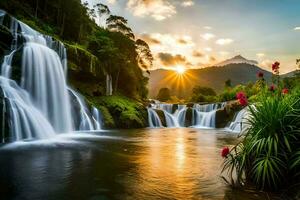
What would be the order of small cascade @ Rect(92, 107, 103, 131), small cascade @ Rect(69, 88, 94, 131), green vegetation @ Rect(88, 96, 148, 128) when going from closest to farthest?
small cascade @ Rect(69, 88, 94, 131) → small cascade @ Rect(92, 107, 103, 131) → green vegetation @ Rect(88, 96, 148, 128)

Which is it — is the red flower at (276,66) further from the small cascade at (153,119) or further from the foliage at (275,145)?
the small cascade at (153,119)

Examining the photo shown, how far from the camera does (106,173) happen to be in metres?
6.95

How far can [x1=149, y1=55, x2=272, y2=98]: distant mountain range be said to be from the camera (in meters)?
112

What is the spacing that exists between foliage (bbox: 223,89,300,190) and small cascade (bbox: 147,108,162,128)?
24207 millimetres

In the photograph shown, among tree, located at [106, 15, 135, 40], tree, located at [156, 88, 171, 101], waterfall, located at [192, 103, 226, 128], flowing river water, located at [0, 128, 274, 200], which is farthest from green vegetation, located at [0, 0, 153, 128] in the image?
tree, located at [156, 88, 171, 101]

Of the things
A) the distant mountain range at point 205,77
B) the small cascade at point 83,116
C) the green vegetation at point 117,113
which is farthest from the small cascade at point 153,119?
the distant mountain range at point 205,77

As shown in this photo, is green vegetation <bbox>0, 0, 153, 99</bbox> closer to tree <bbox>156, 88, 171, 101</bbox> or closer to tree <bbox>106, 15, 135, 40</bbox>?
tree <bbox>106, 15, 135, 40</bbox>

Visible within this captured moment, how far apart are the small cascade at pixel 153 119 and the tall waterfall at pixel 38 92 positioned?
28.7 ft

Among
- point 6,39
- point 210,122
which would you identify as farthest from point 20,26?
point 210,122

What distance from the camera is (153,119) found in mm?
30500

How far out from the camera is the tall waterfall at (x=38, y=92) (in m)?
13.2

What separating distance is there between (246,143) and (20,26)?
18.1m

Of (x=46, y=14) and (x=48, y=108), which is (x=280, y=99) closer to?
(x=48, y=108)

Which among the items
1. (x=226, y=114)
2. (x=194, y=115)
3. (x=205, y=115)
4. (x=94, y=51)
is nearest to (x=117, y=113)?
(x=94, y=51)
